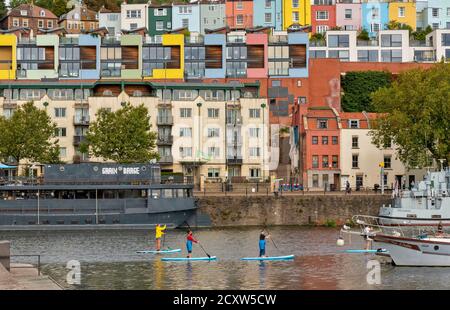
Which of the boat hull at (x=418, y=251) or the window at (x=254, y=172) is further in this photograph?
the window at (x=254, y=172)

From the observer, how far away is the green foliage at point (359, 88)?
14288 cm

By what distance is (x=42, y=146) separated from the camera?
116m

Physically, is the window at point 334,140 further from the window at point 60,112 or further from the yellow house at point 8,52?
the yellow house at point 8,52

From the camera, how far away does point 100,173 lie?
99.6m

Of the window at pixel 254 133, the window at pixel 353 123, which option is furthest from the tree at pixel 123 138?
the window at pixel 353 123

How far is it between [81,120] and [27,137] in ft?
44.1

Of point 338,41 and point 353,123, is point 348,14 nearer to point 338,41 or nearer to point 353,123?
point 338,41

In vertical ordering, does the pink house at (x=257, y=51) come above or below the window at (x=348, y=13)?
below

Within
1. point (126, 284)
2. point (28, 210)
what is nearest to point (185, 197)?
point (28, 210)

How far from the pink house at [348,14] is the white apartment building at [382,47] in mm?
13355

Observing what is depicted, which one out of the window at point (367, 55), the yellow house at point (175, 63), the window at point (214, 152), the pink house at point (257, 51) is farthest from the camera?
the window at point (367, 55)

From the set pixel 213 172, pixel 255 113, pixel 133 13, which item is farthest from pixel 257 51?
pixel 133 13

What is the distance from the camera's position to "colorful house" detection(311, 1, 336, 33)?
552 feet

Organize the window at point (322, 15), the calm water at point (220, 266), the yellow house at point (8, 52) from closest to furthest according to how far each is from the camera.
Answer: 1. the calm water at point (220, 266)
2. the yellow house at point (8, 52)
3. the window at point (322, 15)
